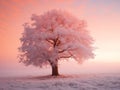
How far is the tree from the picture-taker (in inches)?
1554

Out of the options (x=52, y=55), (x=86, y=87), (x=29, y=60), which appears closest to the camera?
(x=86, y=87)

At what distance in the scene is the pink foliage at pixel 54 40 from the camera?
3947 centimetres

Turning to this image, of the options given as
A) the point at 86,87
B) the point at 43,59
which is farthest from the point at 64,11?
the point at 86,87

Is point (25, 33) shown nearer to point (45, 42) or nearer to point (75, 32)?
point (45, 42)

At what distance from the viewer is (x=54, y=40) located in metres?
41.3

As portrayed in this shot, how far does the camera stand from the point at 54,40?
4134 cm

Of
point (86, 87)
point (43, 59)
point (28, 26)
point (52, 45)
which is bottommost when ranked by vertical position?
point (86, 87)

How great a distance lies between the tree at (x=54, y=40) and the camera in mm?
39469

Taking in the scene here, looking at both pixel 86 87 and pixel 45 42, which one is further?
pixel 45 42

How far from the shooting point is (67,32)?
3966 centimetres

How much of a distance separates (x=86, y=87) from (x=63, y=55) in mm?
18593

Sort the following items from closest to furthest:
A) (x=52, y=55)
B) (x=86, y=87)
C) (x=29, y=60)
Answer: (x=86, y=87)
(x=52, y=55)
(x=29, y=60)

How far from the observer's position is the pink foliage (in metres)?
39.5

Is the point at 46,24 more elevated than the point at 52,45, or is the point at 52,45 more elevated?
the point at 46,24
